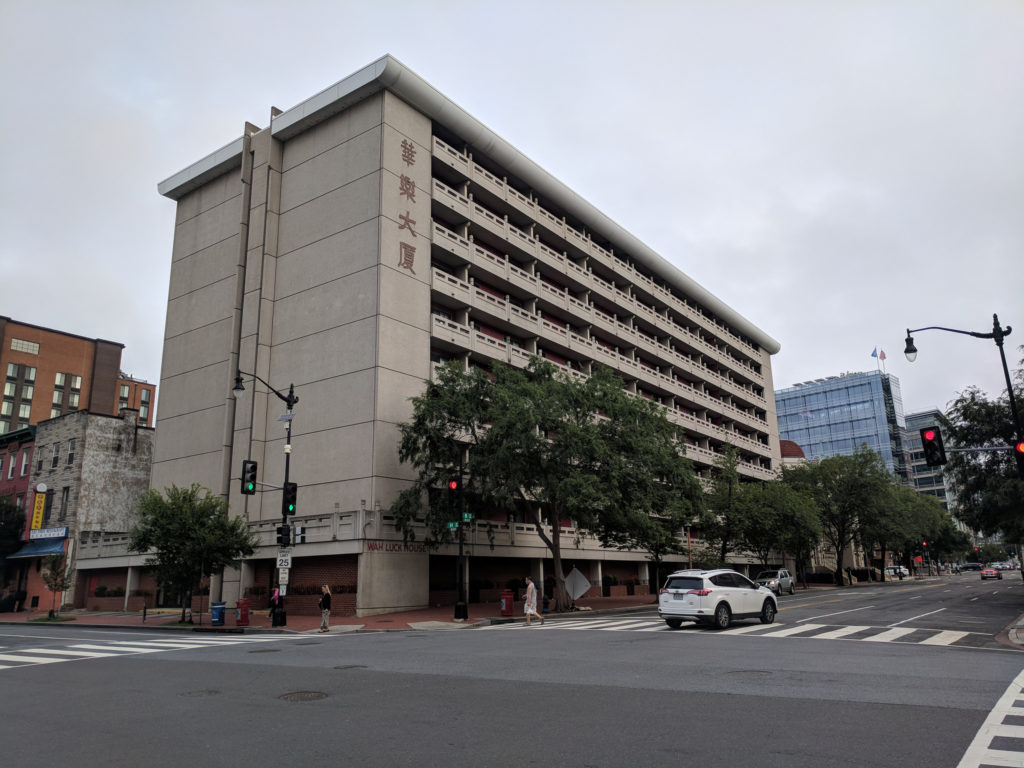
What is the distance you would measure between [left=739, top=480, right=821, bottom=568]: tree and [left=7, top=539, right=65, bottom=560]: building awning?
46623mm

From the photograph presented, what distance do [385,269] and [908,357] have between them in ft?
76.5

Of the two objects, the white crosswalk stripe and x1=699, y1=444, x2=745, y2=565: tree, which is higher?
x1=699, y1=444, x2=745, y2=565: tree

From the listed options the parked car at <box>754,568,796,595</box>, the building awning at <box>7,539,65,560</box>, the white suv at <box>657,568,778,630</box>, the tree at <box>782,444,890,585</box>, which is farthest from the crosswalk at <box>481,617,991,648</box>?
the tree at <box>782,444,890,585</box>

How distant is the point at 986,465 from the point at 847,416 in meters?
104

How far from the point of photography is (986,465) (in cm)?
3406

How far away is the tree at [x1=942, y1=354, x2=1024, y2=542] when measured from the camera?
1244 inches

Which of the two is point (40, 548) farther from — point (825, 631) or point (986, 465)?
point (986, 465)

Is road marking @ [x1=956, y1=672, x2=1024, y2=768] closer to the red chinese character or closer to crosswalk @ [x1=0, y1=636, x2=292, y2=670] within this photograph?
crosswalk @ [x1=0, y1=636, x2=292, y2=670]

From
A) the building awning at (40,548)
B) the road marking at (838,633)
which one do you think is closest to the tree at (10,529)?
the building awning at (40,548)

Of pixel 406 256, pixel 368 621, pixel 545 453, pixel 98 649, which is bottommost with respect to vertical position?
pixel 368 621

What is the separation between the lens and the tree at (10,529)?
51375mm

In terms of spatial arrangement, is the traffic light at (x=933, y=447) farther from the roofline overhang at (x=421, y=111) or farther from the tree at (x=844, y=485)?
the tree at (x=844, y=485)

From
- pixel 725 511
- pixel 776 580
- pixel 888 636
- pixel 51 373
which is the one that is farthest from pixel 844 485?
pixel 51 373

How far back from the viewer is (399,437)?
3541 cm
